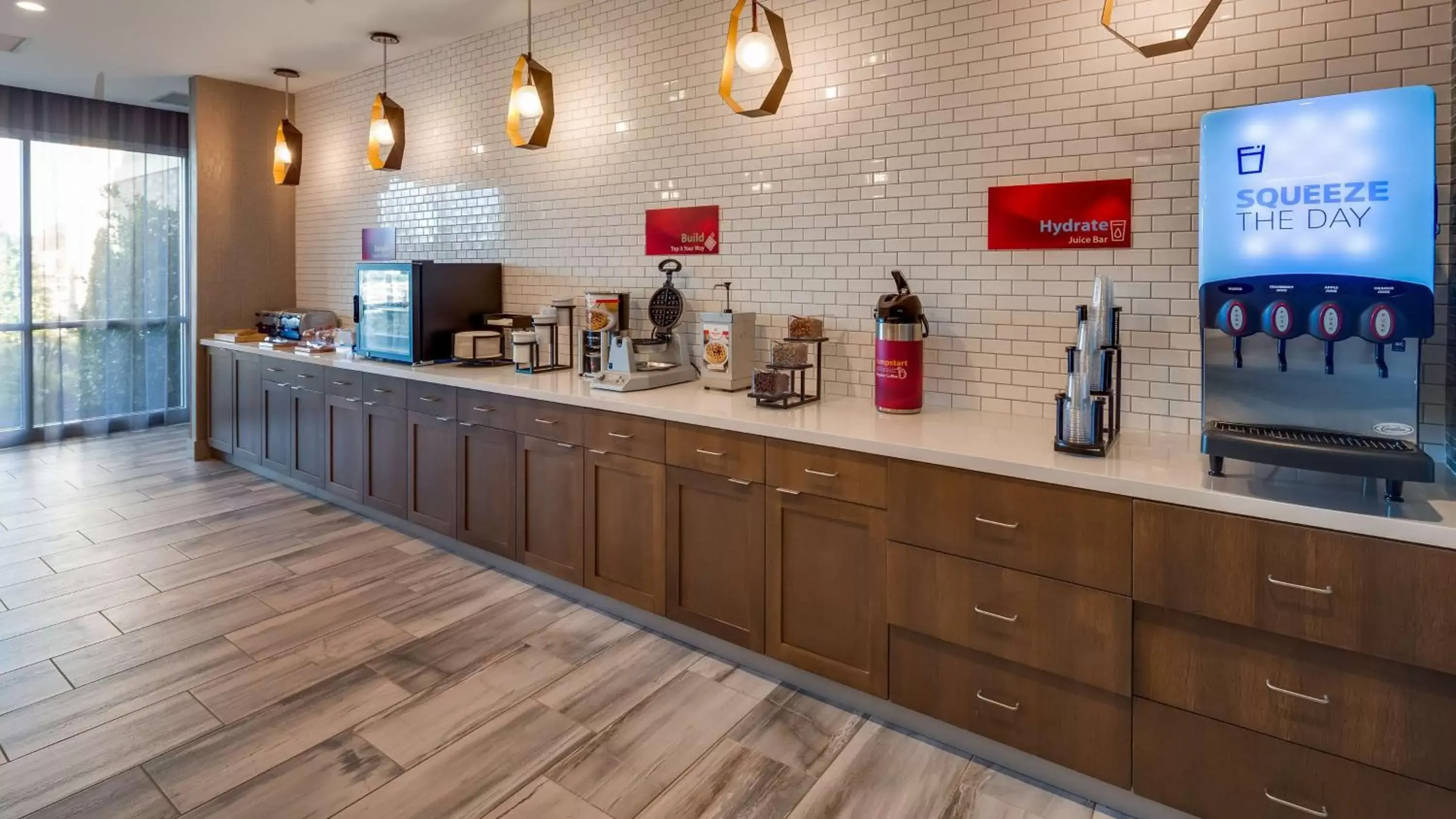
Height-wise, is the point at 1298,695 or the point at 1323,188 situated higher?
the point at 1323,188

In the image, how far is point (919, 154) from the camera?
2.95 metres

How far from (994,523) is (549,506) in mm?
1925

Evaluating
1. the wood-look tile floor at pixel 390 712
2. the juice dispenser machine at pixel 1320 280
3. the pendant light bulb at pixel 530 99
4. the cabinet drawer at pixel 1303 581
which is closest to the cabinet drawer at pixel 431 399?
the wood-look tile floor at pixel 390 712

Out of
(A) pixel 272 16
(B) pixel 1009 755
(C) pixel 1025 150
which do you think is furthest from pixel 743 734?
(A) pixel 272 16

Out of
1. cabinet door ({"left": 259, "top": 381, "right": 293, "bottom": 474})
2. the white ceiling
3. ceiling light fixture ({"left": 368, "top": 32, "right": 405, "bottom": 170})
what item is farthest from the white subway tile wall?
cabinet door ({"left": 259, "top": 381, "right": 293, "bottom": 474})

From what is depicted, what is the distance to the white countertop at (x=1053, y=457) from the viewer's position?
1688mm

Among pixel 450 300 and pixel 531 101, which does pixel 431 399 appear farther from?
pixel 531 101

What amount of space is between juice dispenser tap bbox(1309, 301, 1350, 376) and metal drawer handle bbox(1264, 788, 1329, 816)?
3.40 ft

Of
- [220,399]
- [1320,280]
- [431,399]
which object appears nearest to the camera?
[1320,280]

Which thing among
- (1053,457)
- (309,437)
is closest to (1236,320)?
(1053,457)

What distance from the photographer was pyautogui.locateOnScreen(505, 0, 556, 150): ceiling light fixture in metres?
3.42

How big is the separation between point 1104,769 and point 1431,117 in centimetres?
167

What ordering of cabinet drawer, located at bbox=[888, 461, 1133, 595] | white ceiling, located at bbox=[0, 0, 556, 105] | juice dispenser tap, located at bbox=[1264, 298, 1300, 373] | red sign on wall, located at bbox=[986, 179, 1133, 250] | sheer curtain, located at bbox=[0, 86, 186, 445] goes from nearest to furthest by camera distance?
juice dispenser tap, located at bbox=[1264, 298, 1300, 373] → cabinet drawer, located at bbox=[888, 461, 1133, 595] → red sign on wall, located at bbox=[986, 179, 1133, 250] → white ceiling, located at bbox=[0, 0, 556, 105] → sheer curtain, located at bbox=[0, 86, 186, 445]

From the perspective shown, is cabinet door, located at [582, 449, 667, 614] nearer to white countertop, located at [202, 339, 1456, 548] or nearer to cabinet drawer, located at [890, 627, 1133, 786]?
white countertop, located at [202, 339, 1456, 548]
